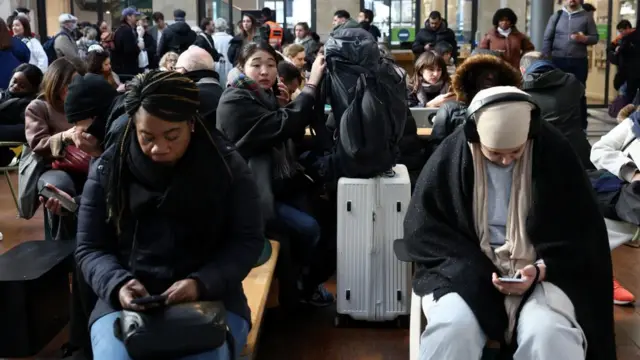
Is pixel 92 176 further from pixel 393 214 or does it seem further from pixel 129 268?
pixel 393 214

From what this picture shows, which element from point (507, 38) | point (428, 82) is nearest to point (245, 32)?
point (507, 38)

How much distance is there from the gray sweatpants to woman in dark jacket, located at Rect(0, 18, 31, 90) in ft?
21.8

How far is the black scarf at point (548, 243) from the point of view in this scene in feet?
8.61

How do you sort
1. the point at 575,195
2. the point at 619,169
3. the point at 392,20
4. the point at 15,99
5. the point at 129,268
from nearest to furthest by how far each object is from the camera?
the point at 129,268 → the point at 575,195 → the point at 619,169 → the point at 15,99 → the point at 392,20

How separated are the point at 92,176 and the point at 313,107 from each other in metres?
1.67

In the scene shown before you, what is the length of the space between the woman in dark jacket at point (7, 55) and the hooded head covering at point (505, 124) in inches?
258

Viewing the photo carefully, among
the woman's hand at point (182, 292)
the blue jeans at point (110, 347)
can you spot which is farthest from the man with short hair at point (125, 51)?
the woman's hand at point (182, 292)

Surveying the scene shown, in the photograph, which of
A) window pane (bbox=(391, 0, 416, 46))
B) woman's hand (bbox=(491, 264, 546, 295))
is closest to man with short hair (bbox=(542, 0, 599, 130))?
window pane (bbox=(391, 0, 416, 46))

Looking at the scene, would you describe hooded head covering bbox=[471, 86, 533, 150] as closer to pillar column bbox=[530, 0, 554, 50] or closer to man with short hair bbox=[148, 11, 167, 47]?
pillar column bbox=[530, 0, 554, 50]

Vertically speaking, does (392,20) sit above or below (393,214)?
above

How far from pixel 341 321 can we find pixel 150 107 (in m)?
2.08

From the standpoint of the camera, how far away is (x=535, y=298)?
8.53 feet

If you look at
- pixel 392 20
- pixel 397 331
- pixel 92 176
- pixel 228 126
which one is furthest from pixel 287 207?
pixel 392 20

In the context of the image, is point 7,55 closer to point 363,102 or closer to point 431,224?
point 363,102
